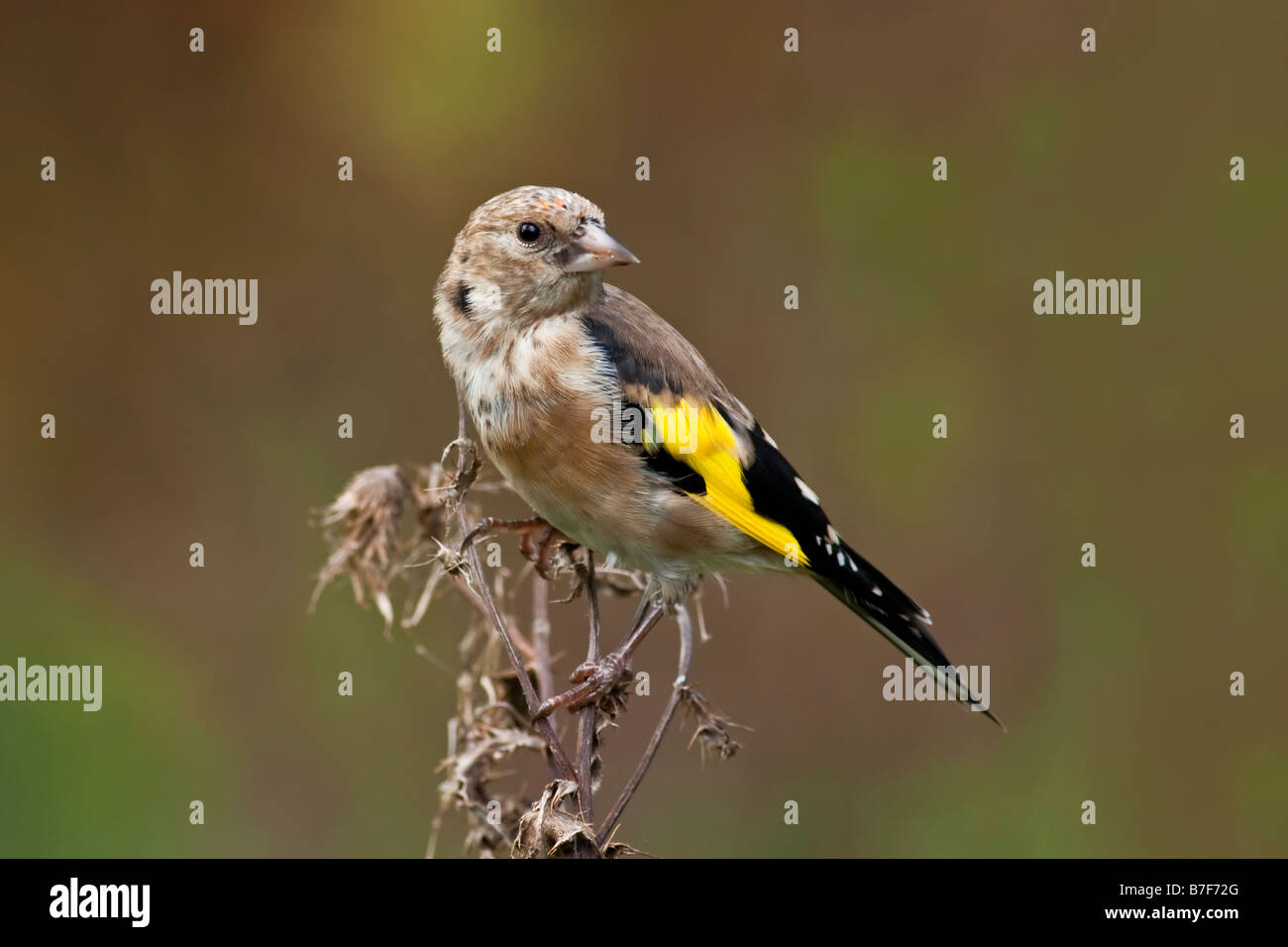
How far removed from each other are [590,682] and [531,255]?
1223 millimetres

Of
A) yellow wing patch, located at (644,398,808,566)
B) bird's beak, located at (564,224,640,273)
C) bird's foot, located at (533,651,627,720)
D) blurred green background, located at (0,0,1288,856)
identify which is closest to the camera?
bird's foot, located at (533,651,627,720)

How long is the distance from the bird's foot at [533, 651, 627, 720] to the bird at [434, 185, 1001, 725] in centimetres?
19

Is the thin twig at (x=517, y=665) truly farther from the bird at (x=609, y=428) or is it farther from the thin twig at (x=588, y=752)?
the bird at (x=609, y=428)

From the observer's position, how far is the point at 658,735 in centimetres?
295

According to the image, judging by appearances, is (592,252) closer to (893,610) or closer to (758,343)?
(893,610)

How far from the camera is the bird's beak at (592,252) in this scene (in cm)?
349

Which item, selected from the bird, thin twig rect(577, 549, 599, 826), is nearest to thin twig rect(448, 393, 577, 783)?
thin twig rect(577, 549, 599, 826)

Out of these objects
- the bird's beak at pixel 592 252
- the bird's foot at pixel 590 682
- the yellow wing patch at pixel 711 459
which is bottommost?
the bird's foot at pixel 590 682

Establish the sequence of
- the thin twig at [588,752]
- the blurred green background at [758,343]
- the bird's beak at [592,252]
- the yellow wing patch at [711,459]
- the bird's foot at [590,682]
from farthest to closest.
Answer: the blurred green background at [758,343] → the yellow wing patch at [711,459] → the bird's beak at [592,252] → the bird's foot at [590,682] → the thin twig at [588,752]

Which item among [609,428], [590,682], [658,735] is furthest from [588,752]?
[609,428]

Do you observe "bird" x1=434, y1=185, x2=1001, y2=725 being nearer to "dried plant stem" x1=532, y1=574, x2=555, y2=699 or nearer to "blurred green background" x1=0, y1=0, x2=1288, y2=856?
"dried plant stem" x1=532, y1=574, x2=555, y2=699

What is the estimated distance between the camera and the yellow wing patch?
12.1 feet

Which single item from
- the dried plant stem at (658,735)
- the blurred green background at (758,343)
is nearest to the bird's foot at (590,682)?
the dried plant stem at (658,735)

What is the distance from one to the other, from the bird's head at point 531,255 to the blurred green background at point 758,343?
1569 mm
